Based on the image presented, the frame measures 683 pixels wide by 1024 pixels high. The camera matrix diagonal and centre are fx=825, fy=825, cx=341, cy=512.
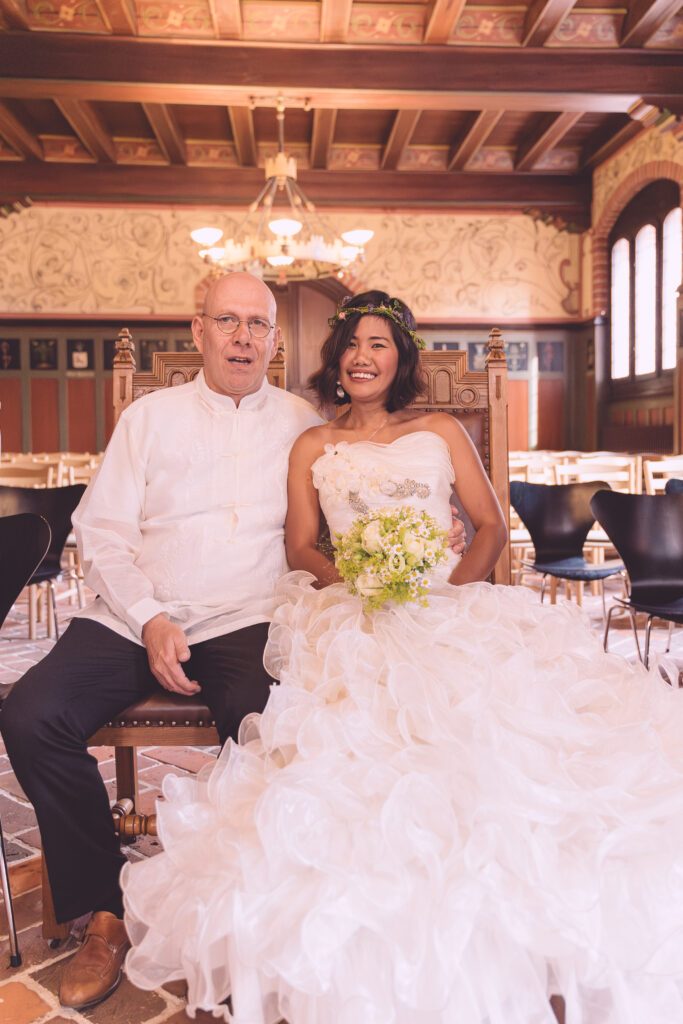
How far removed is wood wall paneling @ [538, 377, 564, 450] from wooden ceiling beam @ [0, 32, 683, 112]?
4573 mm

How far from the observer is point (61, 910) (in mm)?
1881

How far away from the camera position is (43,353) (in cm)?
1198

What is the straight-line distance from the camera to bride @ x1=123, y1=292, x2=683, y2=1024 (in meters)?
1.36

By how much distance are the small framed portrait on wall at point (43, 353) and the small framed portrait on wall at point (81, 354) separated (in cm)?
21

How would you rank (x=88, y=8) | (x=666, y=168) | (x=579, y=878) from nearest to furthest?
1. (x=579, y=878)
2. (x=88, y=8)
3. (x=666, y=168)

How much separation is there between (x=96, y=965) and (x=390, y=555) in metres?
1.11

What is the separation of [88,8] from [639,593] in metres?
7.30

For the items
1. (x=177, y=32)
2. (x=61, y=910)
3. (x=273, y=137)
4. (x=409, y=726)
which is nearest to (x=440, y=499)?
(x=409, y=726)

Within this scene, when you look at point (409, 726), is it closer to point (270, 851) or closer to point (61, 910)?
point (270, 851)

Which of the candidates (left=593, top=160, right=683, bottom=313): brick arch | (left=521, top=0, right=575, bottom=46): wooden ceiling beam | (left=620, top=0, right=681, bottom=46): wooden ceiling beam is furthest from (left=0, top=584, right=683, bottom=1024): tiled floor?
(left=593, top=160, right=683, bottom=313): brick arch

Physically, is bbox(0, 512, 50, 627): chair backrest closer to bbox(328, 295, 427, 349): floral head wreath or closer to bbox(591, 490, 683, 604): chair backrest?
bbox(328, 295, 427, 349): floral head wreath

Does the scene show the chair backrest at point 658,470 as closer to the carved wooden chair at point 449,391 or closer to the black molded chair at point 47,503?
the carved wooden chair at point 449,391

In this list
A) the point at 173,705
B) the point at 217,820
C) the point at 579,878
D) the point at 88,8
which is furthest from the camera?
the point at 88,8

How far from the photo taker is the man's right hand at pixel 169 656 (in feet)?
6.81
